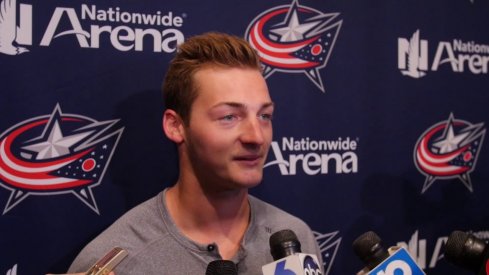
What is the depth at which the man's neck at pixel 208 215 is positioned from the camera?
1156mm

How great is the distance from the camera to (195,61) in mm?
1150

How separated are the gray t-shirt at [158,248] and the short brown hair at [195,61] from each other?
0.23m

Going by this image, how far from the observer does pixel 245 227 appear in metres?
1.22

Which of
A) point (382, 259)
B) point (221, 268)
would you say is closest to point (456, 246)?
point (382, 259)

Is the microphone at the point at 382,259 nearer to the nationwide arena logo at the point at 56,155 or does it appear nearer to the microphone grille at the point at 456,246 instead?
the microphone grille at the point at 456,246

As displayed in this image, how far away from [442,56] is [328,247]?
2.50 feet

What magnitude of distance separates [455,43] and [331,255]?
0.85m

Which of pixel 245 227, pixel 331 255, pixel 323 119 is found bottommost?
pixel 331 255

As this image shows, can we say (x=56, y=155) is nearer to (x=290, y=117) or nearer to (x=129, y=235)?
(x=129, y=235)

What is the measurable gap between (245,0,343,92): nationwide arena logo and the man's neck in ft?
1.57

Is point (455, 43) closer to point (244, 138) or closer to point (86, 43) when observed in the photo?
point (244, 138)

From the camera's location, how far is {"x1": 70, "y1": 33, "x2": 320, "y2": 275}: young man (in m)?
1.09

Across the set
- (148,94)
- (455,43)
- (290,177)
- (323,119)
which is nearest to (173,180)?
(148,94)

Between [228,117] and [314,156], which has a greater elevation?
[228,117]
